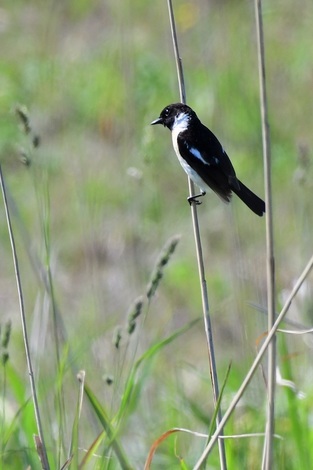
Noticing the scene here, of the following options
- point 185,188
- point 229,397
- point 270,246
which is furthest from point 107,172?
point 270,246

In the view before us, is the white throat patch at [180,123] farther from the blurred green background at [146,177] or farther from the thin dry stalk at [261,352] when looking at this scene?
the thin dry stalk at [261,352]

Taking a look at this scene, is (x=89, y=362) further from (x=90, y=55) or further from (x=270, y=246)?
(x=90, y=55)

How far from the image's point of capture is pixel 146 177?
576cm

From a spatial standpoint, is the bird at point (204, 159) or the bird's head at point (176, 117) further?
the bird's head at point (176, 117)

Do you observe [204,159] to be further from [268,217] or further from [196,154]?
[268,217]

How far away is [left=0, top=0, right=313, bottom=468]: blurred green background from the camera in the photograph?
381 centimetres

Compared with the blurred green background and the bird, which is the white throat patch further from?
the blurred green background

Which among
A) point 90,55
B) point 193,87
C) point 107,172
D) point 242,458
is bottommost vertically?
point 242,458

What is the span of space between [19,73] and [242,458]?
15.7 ft

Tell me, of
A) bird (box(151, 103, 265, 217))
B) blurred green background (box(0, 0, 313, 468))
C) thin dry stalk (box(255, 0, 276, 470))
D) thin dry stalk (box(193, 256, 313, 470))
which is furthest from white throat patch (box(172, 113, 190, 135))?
thin dry stalk (box(193, 256, 313, 470))

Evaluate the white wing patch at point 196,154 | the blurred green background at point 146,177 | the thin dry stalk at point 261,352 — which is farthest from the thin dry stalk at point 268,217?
the blurred green background at point 146,177

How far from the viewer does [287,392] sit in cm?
266

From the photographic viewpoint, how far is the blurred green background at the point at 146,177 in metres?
3.81

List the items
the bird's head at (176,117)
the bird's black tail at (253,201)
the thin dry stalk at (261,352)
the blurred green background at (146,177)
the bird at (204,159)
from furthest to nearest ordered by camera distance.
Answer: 1. the blurred green background at (146,177)
2. the bird's head at (176,117)
3. the bird at (204,159)
4. the bird's black tail at (253,201)
5. the thin dry stalk at (261,352)
